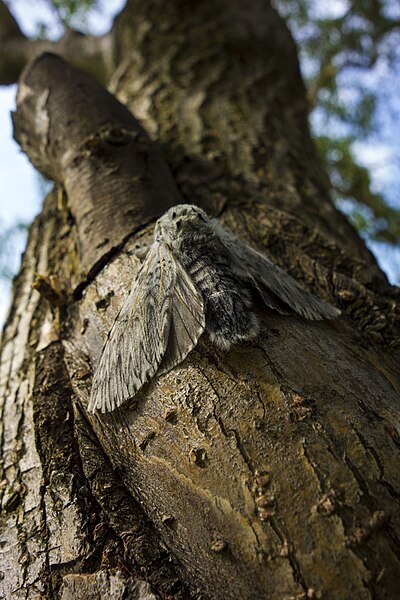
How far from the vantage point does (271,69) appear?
2768 mm

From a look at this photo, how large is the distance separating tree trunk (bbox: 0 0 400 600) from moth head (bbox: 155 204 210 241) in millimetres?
94

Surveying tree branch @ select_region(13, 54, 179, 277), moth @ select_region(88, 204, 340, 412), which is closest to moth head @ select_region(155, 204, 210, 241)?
moth @ select_region(88, 204, 340, 412)

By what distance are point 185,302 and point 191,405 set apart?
300 millimetres

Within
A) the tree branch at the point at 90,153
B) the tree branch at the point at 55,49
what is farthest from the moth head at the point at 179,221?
the tree branch at the point at 55,49

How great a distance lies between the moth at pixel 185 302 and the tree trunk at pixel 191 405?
4 cm

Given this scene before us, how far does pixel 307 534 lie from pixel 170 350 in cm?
51

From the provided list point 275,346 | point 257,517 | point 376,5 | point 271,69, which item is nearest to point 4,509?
point 257,517

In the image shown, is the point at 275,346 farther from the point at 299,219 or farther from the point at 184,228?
the point at 299,219

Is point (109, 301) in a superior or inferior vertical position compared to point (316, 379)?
superior

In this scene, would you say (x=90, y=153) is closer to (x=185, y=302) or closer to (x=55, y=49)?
(x=185, y=302)

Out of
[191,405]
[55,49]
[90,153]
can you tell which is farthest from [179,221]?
[55,49]

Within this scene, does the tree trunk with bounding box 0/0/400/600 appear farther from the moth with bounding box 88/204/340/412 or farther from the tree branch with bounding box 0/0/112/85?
the tree branch with bounding box 0/0/112/85

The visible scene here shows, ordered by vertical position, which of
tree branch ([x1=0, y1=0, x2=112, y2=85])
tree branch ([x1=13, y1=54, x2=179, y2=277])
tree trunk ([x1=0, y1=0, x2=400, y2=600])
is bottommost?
tree trunk ([x1=0, y1=0, x2=400, y2=600])

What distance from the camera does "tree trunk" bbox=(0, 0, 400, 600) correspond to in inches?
39.1
